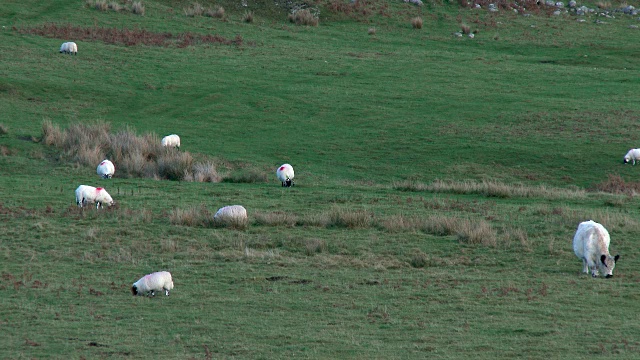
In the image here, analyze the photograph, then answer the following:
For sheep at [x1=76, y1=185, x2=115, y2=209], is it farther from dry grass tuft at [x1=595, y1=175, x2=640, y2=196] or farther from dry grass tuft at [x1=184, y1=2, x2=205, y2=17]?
dry grass tuft at [x1=184, y1=2, x2=205, y2=17]

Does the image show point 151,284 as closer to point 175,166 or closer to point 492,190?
point 492,190

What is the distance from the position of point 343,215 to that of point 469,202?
533 centimetres

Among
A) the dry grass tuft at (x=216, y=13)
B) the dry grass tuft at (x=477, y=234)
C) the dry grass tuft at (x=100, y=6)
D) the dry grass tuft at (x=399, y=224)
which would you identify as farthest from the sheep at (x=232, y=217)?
the dry grass tuft at (x=216, y=13)

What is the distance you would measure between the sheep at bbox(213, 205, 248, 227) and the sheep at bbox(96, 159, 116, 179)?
331 inches

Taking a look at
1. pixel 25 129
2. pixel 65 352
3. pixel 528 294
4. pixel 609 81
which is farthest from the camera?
pixel 609 81

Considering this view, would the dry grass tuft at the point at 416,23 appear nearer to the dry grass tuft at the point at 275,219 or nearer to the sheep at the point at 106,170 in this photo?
the sheep at the point at 106,170

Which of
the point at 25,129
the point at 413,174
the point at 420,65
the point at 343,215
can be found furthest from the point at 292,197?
the point at 420,65

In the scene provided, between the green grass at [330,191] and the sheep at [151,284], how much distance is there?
0.30m

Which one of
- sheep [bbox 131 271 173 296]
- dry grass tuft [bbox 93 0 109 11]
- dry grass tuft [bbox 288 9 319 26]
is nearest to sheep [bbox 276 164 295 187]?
sheep [bbox 131 271 173 296]

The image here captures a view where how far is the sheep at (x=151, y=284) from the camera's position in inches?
659

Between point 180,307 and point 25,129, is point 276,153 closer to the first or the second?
point 25,129

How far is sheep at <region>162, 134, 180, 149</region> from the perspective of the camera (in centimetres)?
3500

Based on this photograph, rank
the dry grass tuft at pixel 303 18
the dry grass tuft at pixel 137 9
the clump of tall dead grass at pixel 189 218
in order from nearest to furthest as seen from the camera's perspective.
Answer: the clump of tall dead grass at pixel 189 218
the dry grass tuft at pixel 137 9
the dry grass tuft at pixel 303 18

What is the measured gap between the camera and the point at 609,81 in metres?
48.7
